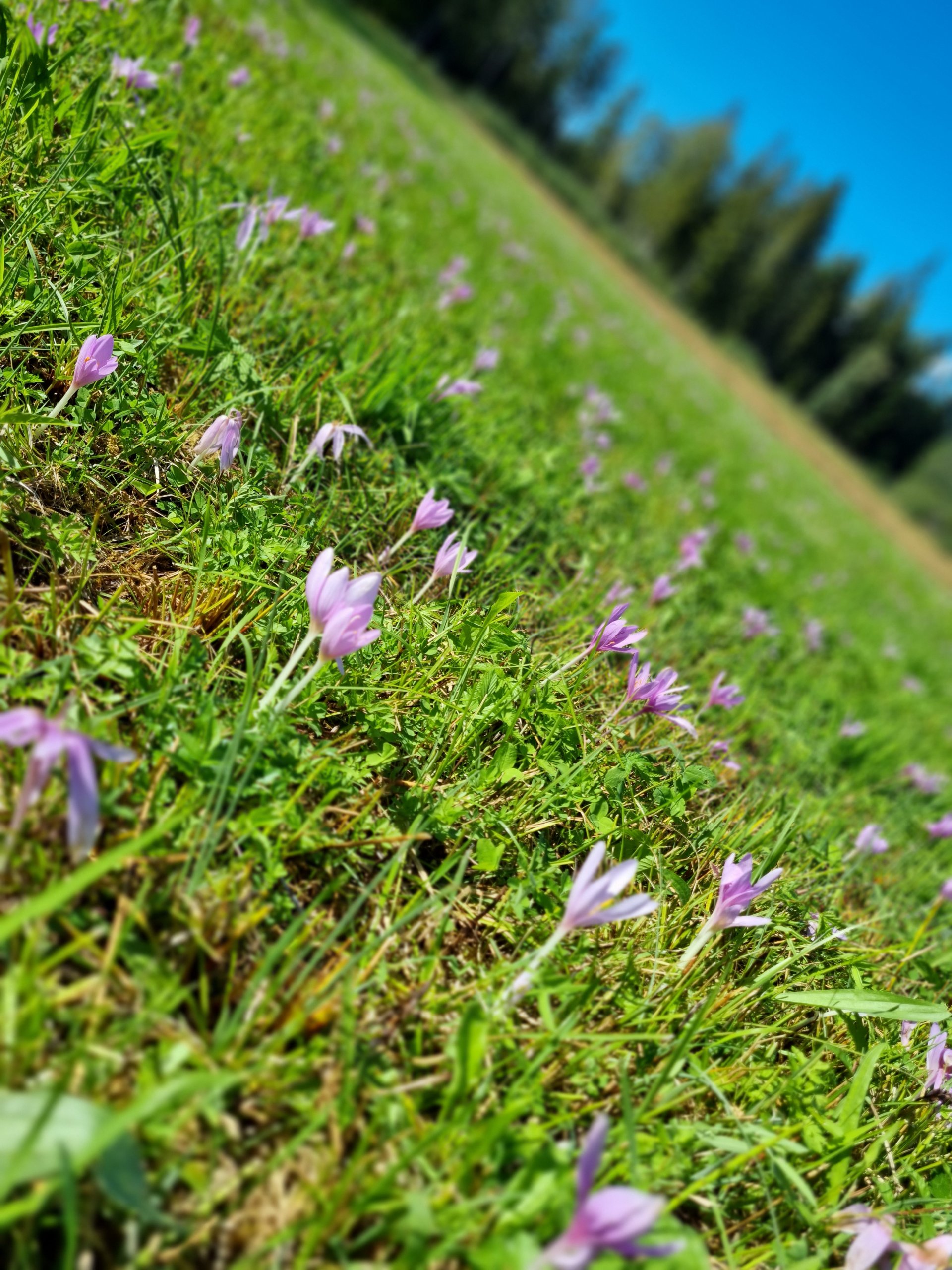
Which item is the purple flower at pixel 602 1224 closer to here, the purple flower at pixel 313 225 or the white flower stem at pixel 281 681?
the white flower stem at pixel 281 681

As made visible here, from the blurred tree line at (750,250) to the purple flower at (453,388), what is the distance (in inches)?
2863

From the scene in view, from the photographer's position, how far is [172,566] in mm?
1865

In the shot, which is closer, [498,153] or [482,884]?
[482,884]

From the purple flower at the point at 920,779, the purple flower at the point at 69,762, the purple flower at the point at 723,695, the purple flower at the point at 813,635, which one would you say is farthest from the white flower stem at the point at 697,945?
the purple flower at the point at 813,635

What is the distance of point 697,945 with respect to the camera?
161 cm

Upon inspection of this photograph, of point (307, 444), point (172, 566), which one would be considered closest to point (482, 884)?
point (172, 566)

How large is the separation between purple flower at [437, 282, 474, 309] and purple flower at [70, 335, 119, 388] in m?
2.86

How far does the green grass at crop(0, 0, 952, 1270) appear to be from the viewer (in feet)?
3.48

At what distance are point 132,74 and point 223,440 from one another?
6.72ft

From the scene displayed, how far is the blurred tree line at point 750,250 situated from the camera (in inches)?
2793

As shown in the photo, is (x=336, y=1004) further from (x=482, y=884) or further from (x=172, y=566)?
(x=172, y=566)

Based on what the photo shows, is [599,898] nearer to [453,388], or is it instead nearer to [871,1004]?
[871,1004]

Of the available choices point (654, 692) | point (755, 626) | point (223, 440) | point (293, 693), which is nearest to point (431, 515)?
point (223, 440)

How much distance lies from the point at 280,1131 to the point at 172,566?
1283 mm
